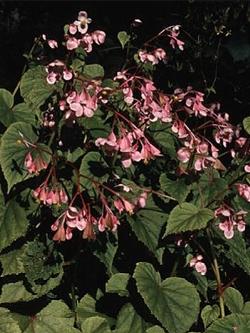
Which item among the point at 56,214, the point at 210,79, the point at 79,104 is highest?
the point at 79,104

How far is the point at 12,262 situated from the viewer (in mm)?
2729

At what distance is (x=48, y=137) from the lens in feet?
9.29

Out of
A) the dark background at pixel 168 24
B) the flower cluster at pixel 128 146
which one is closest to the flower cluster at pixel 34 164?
the flower cluster at pixel 128 146

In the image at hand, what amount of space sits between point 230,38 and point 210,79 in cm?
49

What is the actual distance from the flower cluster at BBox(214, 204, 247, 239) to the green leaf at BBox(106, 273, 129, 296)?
17.3 inches

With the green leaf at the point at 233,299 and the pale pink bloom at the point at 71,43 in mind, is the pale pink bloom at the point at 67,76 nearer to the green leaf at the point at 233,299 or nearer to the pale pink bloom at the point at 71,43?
the pale pink bloom at the point at 71,43

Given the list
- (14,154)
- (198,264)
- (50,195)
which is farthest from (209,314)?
(14,154)

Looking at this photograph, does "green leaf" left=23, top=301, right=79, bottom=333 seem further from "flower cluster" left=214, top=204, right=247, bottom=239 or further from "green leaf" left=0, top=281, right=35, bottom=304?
"flower cluster" left=214, top=204, right=247, bottom=239

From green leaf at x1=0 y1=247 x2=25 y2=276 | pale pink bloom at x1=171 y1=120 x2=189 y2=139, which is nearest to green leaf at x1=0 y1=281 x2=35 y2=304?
green leaf at x1=0 y1=247 x2=25 y2=276

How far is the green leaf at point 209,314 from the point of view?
2.76 meters

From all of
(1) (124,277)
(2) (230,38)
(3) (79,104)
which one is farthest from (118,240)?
(2) (230,38)

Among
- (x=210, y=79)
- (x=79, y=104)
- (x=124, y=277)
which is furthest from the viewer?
(x=210, y=79)

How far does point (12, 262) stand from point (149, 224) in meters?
0.53

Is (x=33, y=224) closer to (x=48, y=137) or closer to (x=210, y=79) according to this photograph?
(x=48, y=137)
